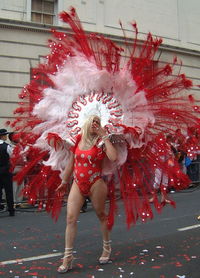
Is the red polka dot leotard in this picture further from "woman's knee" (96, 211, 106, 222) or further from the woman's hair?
"woman's knee" (96, 211, 106, 222)

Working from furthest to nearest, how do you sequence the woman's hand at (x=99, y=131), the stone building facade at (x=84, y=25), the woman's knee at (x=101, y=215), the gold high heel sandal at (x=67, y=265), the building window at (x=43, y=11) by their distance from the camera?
the building window at (x=43, y=11)
the stone building facade at (x=84, y=25)
the woman's knee at (x=101, y=215)
the woman's hand at (x=99, y=131)
the gold high heel sandal at (x=67, y=265)

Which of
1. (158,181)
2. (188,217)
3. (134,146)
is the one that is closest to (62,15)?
(134,146)

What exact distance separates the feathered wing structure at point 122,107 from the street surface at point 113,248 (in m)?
0.45

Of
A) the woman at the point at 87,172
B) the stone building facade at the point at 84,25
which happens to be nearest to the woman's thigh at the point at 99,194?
the woman at the point at 87,172

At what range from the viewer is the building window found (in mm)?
14398

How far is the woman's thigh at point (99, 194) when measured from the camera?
455cm

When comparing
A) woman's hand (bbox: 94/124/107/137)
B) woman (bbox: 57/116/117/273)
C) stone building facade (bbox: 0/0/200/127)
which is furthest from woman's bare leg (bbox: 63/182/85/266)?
stone building facade (bbox: 0/0/200/127)

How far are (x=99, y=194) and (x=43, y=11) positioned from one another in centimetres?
1145

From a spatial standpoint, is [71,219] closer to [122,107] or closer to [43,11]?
[122,107]

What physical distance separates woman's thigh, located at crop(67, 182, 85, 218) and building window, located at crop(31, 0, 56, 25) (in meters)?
11.0

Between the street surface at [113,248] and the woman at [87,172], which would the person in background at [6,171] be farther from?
the woman at [87,172]

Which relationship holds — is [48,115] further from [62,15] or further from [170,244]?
[170,244]

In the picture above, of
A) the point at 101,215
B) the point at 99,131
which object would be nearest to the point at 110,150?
the point at 99,131

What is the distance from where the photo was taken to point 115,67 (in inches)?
180
